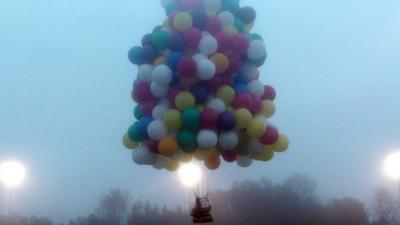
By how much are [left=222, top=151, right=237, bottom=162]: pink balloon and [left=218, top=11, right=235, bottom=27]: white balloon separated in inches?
89.9

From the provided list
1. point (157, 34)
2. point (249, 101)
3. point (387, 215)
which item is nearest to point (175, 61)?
point (157, 34)

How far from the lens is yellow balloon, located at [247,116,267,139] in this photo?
33.9 feet

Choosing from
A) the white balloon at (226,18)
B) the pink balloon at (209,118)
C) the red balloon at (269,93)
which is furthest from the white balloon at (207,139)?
the white balloon at (226,18)

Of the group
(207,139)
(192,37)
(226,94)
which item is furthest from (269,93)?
(192,37)

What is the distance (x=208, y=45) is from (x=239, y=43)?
0.62m

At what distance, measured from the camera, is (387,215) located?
82.9 feet

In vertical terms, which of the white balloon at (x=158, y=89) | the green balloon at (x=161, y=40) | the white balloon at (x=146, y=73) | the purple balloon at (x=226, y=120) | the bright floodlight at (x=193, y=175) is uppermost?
the green balloon at (x=161, y=40)

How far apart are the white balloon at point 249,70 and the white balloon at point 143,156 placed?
7.29 feet

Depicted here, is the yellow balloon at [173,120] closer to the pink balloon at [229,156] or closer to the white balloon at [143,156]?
the white balloon at [143,156]

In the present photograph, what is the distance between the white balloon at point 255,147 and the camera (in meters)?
10.7

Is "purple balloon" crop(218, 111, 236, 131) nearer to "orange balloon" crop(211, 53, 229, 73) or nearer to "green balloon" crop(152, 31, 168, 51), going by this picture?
"orange balloon" crop(211, 53, 229, 73)

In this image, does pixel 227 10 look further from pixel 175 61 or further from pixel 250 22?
pixel 175 61

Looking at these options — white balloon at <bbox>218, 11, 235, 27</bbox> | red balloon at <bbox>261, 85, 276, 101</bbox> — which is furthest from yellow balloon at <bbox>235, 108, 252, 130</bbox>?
white balloon at <bbox>218, 11, 235, 27</bbox>

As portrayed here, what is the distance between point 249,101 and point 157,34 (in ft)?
6.51
